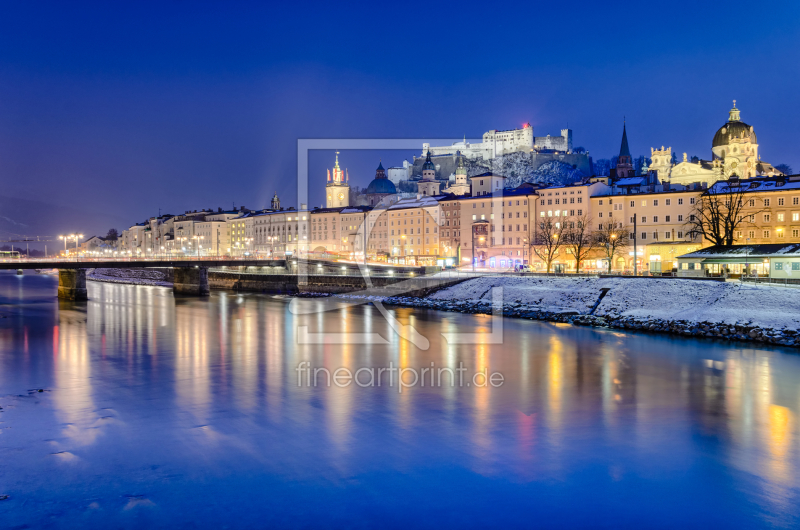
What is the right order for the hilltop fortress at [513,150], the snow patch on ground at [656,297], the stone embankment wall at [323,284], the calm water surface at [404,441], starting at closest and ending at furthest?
the calm water surface at [404,441]
the snow patch on ground at [656,297]
the stone embankment wall at [323,284]
the hilltop fortress at [513,150]

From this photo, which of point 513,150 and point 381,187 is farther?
point 513,150

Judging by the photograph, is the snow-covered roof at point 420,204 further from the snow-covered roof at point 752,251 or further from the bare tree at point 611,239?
the snow-covered roof at point 752,251

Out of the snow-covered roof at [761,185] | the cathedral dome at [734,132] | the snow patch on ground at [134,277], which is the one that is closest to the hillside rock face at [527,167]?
the cathedral dome at [734,132]

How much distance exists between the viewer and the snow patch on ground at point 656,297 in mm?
29375

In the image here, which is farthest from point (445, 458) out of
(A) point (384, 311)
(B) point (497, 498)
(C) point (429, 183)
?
(C) point (429, 183)

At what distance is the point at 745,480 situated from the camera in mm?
11391

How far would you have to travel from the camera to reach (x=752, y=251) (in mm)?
40781

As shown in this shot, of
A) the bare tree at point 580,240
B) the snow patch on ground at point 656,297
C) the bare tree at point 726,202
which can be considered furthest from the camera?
the bare tree at point 580,240

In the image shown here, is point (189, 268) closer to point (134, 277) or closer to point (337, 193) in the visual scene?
point (134, 277)

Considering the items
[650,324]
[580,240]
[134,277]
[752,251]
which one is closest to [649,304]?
[650,324]

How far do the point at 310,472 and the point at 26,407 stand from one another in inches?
374

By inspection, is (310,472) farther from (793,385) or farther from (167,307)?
(167,307)

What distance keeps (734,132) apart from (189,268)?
283 ft

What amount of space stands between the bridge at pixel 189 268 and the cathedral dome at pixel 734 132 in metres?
68.7
